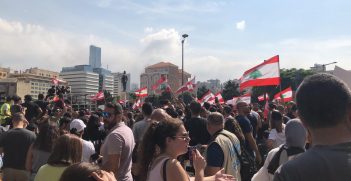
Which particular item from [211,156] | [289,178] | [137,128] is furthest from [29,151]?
[289,178]

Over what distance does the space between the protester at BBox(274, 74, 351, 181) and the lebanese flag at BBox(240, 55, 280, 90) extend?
11960 mm

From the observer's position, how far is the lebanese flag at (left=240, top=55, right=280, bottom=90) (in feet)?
45.7

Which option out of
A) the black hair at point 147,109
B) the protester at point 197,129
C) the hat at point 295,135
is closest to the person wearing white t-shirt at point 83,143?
the black hair at point 147,109

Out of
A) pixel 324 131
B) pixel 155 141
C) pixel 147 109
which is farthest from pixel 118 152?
pixel 324 131

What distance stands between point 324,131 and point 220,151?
2722 mm

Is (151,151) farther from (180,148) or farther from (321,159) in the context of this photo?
(321,159)

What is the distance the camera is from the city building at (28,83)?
109 metres

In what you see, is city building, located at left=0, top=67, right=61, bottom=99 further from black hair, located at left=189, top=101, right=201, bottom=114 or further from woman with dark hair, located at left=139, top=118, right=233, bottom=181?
woman with dark hair, located at left=139, top=118, right=233, bottom=181

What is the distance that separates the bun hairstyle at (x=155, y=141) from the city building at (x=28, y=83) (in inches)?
3893

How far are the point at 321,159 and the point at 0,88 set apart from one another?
120043mm

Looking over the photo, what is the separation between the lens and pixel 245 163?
5078 millimetres

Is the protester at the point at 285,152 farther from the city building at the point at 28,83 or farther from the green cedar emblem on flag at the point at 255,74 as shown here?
the city building at the point at 28,83

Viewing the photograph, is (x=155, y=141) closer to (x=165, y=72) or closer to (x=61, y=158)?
(x=61, y=158)

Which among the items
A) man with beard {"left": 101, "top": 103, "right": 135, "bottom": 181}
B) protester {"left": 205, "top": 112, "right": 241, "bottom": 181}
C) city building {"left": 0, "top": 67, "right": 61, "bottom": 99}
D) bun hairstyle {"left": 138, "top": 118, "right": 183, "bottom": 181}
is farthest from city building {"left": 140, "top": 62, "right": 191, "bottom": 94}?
bun hairstyle {"left": 138, "top": 118, "right": 183, "bottom": 181}
